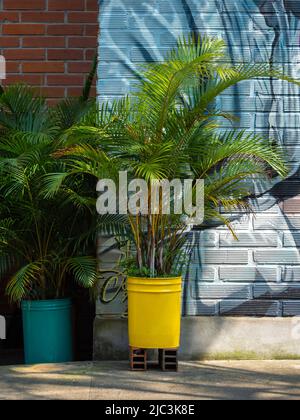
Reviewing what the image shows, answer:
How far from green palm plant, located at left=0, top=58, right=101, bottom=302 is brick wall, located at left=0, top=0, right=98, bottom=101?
758mm

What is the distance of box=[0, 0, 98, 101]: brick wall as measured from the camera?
7.08 m

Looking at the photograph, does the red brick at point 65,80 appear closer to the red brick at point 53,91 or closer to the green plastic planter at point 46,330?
the red brick at point 53,91

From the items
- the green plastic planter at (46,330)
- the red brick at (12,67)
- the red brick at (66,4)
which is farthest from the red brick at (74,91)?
the green plastic planter at (46,330)

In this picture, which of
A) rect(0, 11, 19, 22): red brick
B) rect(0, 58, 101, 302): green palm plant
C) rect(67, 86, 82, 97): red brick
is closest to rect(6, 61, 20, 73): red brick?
rect(0, 11, 19, 22): red brick

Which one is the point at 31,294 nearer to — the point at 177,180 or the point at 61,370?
the point at 61,370

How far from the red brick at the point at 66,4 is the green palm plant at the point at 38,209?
114cm

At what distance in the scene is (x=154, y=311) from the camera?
5449 mm

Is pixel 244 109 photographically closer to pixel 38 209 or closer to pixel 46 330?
pixel 38 209

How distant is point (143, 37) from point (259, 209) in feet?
5.52

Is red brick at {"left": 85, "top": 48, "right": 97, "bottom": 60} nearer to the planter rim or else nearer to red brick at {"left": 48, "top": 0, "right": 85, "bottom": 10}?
red brick at {"left": 48, "top": 0, "right": 85, "bottom": 10}

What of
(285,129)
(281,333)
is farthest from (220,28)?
(281,333)

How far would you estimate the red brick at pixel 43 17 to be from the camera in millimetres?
7086

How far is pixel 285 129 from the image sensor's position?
20.2ft

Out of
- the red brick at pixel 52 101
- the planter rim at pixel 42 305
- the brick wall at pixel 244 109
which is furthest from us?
the red brick at pixel 52 101
